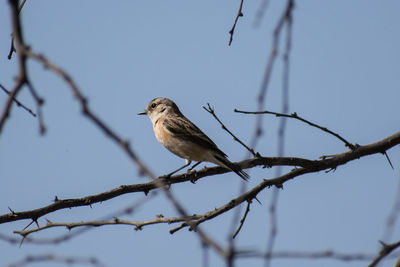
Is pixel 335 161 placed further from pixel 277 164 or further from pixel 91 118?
pixel 91 118

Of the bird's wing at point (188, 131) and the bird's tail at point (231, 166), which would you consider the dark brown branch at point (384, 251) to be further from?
the bird's wing at point (188, 131)

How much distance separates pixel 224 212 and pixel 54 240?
2.35m

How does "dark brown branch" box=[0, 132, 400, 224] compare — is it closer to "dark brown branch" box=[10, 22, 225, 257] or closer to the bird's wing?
the bird's wing

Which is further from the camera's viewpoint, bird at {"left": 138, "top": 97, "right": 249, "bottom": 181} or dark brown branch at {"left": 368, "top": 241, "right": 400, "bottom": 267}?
bird at {"left": 138, "top": 97, "right": 249, "bottom": 181}

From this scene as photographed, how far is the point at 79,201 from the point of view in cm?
593

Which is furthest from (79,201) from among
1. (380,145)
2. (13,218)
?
(380,145)

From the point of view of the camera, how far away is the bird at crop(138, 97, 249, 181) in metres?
8.49

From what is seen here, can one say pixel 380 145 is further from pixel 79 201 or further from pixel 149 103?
pixel 149 103

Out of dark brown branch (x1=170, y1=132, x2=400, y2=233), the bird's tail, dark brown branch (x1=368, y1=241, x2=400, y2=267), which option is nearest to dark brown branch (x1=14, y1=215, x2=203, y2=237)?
dark brown branch (x1=170, y1=132, x2=400, y2=233)

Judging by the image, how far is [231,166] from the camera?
7.36 meters

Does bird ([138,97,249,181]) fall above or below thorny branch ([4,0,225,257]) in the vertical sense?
above

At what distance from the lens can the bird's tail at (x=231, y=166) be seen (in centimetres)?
719

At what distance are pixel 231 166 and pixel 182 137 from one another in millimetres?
2069

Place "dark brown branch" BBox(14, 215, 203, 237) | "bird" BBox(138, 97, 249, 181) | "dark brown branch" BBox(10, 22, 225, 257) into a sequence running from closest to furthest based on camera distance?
"dark brown branch" BBox(10, 22, 225, 257)
"dark brown branch" BBox(14, 215, 203, 237)
"bird" BBox(138, 97, 249, 181)
